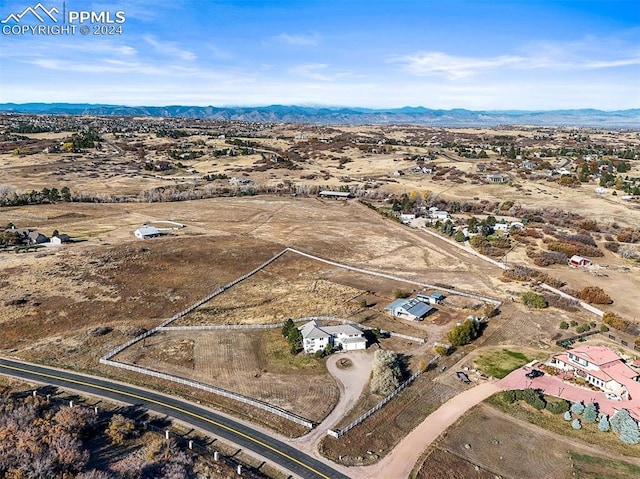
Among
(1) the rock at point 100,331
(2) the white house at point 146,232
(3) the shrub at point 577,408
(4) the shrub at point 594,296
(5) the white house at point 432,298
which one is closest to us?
(3) the shrub at point 577,408

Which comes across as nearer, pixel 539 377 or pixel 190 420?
pixel 190 420

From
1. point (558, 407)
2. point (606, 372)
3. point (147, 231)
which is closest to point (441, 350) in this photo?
point (558, 407)

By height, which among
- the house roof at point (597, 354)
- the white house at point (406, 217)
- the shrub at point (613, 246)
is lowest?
the house roof at point (597, 354)

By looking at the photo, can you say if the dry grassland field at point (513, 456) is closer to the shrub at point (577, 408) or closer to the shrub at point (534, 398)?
the shrub at point (534, 398)

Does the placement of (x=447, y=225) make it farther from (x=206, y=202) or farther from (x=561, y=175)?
(x=561, y=175)

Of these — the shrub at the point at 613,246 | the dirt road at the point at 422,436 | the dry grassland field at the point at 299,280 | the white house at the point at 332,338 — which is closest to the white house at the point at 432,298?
the dry grassland field at the point at 299,280

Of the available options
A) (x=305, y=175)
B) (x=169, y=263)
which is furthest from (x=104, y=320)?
(x=305, y=175)

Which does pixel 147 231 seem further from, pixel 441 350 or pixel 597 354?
pixel 597 354
